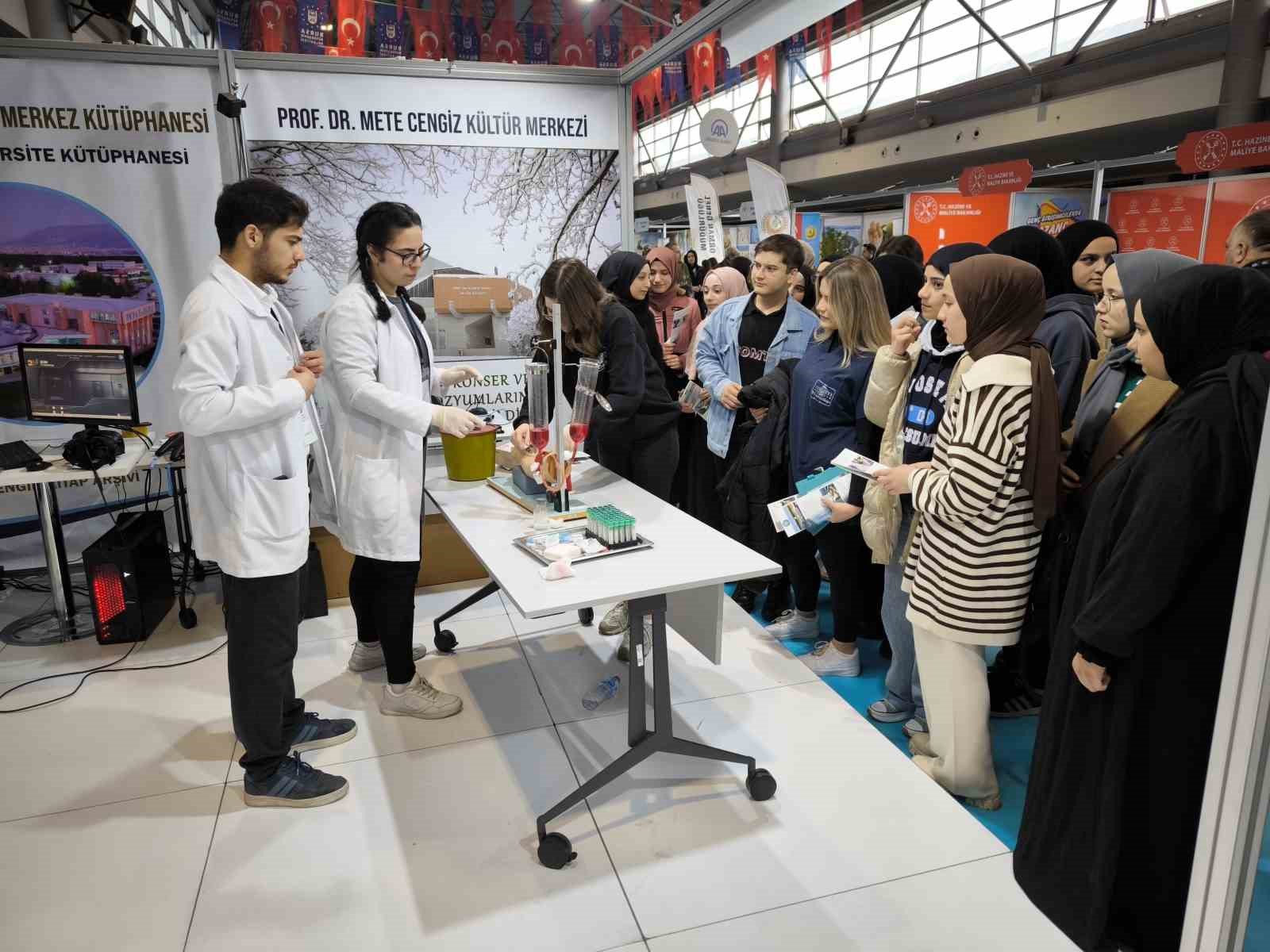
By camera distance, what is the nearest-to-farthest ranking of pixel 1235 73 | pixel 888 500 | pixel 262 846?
pixel 262 846 → pixel 888 500 → pixel 1235 73

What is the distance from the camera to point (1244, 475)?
55.2 inches

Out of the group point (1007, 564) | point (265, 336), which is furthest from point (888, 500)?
point (265, 336)

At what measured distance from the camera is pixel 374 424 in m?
2.36

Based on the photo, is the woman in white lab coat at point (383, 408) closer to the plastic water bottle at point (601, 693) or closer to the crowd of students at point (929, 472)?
the crowd of students at point (929, 472)

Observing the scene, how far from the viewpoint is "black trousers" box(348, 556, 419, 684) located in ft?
8.29

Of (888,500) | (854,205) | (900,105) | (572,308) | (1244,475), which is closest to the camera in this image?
(1244,475)

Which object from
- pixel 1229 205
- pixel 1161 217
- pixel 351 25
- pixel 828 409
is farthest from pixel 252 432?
pixel 351 25

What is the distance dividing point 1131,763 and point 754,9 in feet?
8.82

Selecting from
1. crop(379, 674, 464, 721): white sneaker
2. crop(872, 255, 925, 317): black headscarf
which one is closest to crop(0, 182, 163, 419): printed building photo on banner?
crop(379, 674, 464, 721): white sneaker

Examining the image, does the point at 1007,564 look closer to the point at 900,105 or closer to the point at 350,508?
the point at 350,508

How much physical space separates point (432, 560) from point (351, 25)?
470 inches

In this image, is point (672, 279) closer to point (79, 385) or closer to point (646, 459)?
point (646, 459)

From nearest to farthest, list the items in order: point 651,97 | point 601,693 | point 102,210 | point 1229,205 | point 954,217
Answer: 1. point 601,693
2. point 102,210
3. point 1229,205
4. point 954,217
5. point 651,97

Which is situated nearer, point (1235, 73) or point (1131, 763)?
point (1131, 763)
